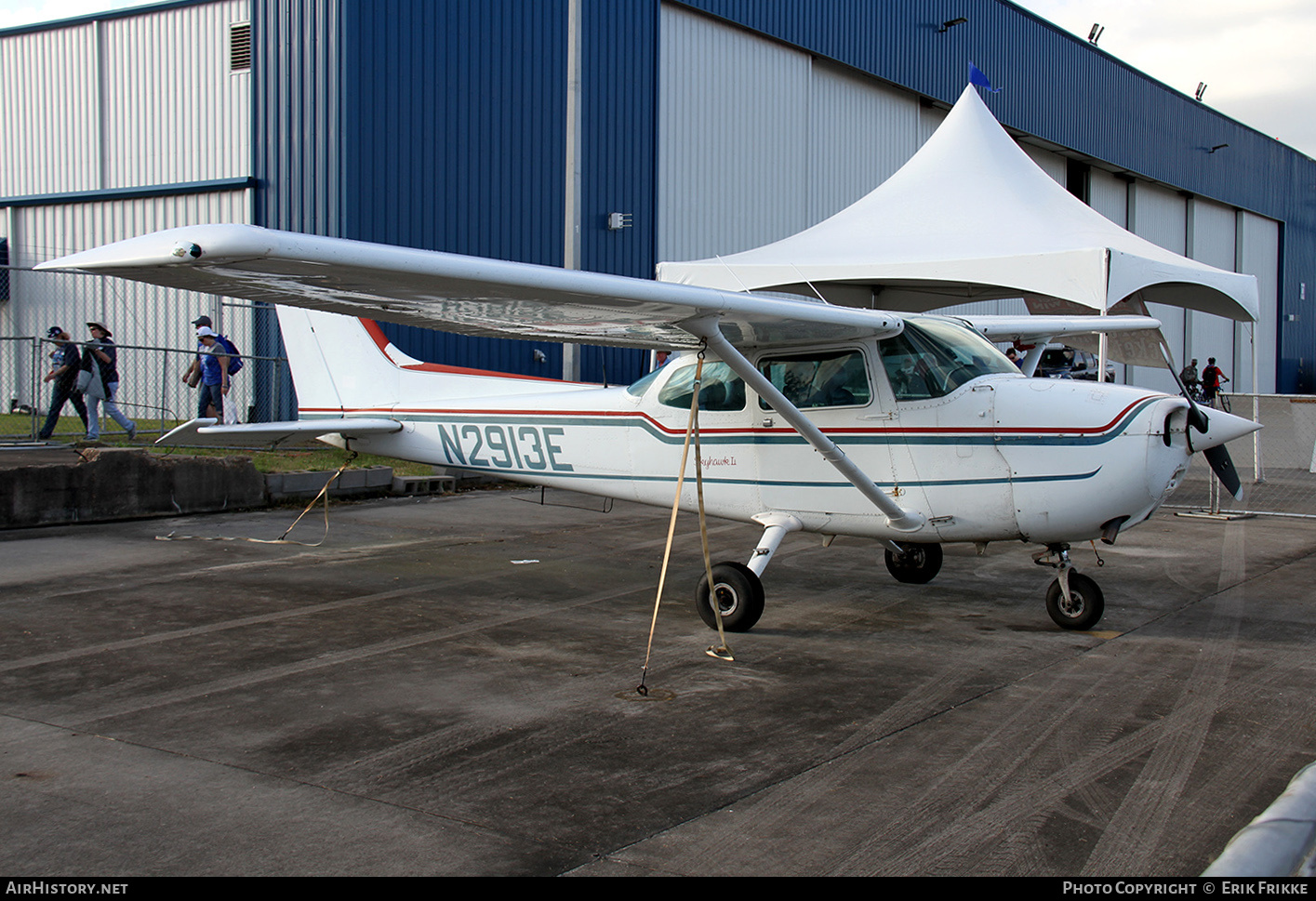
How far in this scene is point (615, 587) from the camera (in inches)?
293

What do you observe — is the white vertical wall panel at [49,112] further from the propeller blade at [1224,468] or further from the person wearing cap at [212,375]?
the propeller blade at [1224,468]

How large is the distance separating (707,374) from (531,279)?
8.08 feet

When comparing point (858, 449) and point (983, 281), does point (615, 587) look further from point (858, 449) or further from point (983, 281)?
point (983, 281)

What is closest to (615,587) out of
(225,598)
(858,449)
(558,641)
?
(558,641)

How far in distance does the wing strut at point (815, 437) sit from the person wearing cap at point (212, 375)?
31.6 feet

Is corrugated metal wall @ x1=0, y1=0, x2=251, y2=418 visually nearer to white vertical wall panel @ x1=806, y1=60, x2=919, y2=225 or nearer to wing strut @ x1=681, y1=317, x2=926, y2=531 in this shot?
wing strut @ x1=681, y1=317, x2=926, y2=531

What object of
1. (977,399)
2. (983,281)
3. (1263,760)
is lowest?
(1263,760)

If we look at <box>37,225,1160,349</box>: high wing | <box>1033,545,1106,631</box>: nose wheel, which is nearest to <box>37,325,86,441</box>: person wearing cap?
<box>37,225,1160,349</box>: high wing

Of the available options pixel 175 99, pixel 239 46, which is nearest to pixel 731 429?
pixel 239 46

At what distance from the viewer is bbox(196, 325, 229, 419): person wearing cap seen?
43.4 ft

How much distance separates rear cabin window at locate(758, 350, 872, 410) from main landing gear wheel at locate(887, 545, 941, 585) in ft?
5.86

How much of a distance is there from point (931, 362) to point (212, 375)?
10417 mm

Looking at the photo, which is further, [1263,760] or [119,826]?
[1263,760]

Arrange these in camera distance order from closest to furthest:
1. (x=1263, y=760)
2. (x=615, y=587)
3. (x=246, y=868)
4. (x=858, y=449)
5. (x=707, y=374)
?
(x=246, y=868) < (x=1263, y=760) < (x=858, y=449) < (x=707, y=374) < (x=615, y=587)
